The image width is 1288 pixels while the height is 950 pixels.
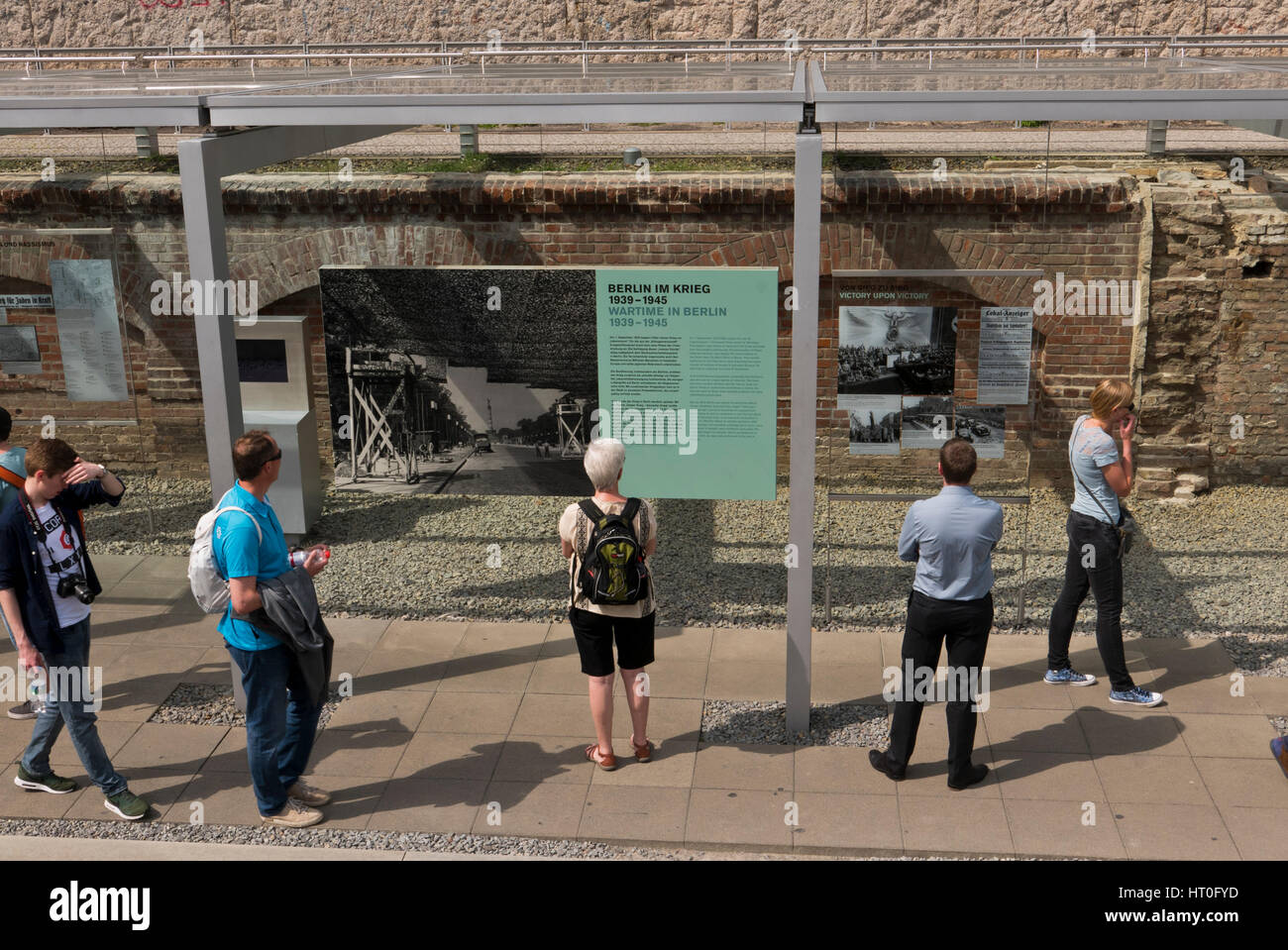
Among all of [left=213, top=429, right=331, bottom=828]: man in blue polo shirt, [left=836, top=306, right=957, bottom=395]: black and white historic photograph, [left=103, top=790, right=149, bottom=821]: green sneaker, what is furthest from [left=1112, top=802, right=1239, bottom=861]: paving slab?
[left=103, top=790, right=149, bottom=821]: green sneaker

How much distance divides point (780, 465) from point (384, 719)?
457 cm

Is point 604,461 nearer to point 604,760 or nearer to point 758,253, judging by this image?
point 604,760

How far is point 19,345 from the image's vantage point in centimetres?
909

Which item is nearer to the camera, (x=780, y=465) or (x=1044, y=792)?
(x=1044, y=792)

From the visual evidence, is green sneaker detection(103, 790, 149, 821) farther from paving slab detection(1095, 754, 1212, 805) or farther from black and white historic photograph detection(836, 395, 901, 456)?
paving slab detection(1095, 754, 1212, 805)

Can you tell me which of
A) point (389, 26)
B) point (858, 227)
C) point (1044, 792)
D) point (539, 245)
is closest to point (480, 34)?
point (389, 26)

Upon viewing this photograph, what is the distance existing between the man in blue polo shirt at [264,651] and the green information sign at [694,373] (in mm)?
2034

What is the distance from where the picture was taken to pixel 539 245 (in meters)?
9.63

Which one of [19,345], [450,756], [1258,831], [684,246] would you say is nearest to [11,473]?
[450,756]

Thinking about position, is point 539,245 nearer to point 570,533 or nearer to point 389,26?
point 570,533

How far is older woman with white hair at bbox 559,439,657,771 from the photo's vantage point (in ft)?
17.2

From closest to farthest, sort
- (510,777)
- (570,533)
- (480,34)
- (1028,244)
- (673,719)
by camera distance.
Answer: (570,533), (510,777), (673,719), (1028,244), (480,34)

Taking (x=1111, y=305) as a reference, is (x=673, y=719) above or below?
below

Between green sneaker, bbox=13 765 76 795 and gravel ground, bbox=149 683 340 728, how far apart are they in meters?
0.77
